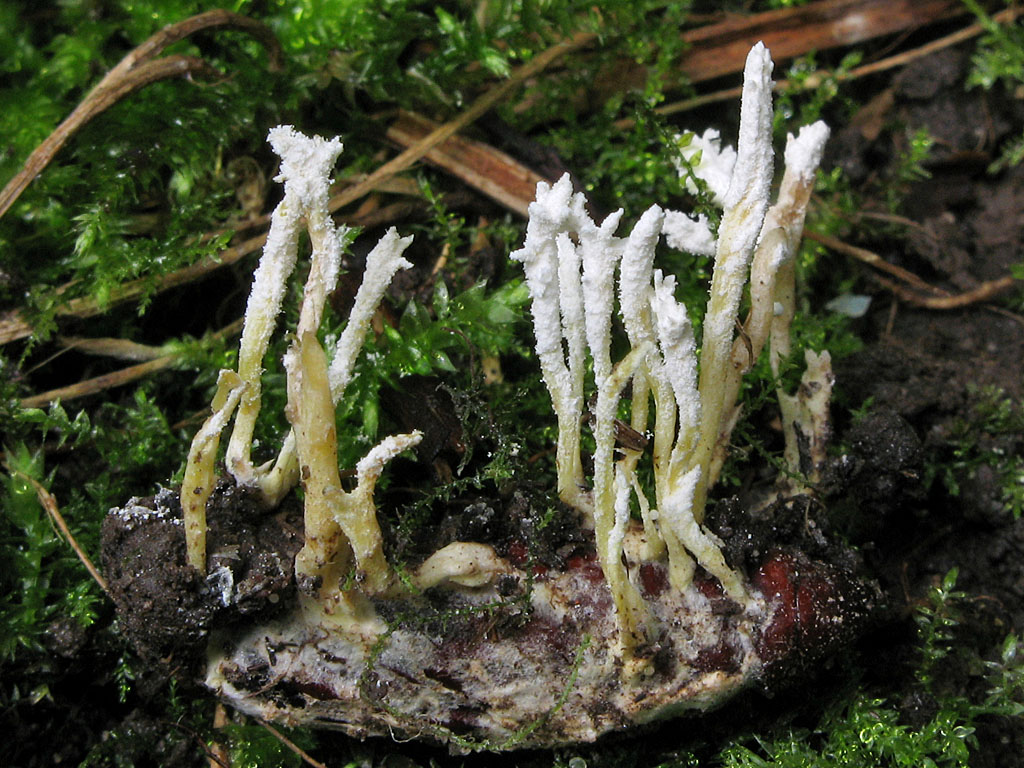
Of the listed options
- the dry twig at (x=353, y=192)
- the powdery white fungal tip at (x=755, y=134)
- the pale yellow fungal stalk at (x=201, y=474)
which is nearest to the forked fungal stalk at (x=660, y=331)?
the powdery white fungal tip at (x=755, y=134)

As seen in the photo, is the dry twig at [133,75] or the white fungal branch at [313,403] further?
the dry twig at [133,75]

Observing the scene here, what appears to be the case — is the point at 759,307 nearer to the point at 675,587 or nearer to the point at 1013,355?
the point at 675,587

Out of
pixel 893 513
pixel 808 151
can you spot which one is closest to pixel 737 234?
pixel 808 151

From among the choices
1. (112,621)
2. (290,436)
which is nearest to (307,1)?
(290,436)

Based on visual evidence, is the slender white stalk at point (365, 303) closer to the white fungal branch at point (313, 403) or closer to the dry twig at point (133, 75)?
the white fungal branch at point (313, 403)

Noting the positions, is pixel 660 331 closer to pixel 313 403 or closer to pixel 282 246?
pixel 313 403

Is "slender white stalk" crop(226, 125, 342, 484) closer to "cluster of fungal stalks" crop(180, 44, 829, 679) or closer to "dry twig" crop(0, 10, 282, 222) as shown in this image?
"cluster of fungal stalks" crop(180, 44, 829, 679)

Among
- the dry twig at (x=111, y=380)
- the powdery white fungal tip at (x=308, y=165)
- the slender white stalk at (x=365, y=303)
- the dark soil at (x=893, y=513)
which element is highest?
the powdery white fungal tip at (x=308, y=165)
